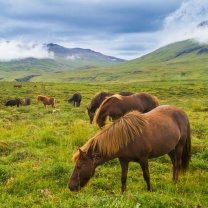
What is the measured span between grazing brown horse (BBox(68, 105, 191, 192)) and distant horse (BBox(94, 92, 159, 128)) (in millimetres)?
4467

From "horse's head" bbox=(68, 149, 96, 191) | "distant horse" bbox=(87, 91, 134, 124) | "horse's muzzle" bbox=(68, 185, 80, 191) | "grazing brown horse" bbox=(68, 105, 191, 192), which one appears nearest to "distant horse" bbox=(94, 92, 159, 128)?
"distant horse" bbox=(87, 91, 134, 124)

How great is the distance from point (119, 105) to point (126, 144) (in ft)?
20.5

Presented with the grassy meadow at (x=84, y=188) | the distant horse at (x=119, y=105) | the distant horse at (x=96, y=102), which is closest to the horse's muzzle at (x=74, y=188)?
the grassy meadow at (x=84, y=188)

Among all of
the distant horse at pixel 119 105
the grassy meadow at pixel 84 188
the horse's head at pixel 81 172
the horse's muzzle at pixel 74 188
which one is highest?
the distant horse at pixel 119 105

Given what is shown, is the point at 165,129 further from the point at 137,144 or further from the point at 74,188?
the point at 74,188

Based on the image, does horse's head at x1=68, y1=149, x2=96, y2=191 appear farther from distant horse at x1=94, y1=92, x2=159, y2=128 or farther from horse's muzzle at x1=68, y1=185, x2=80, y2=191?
distant horse at x1=94, y1=92, x2=159, y2=128

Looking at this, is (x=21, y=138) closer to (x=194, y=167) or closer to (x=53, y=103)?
(x=194, y=167)

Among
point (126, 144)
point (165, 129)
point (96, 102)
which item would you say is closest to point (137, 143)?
point (126, 144)

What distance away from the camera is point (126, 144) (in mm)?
5695

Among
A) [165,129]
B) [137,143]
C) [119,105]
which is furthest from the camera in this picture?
[119,105]

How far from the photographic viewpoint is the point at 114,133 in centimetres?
574

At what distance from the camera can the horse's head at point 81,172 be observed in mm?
5547

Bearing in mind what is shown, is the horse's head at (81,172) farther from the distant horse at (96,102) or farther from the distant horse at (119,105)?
the distant horse at (96,102)

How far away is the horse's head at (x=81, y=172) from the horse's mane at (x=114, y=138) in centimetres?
13
